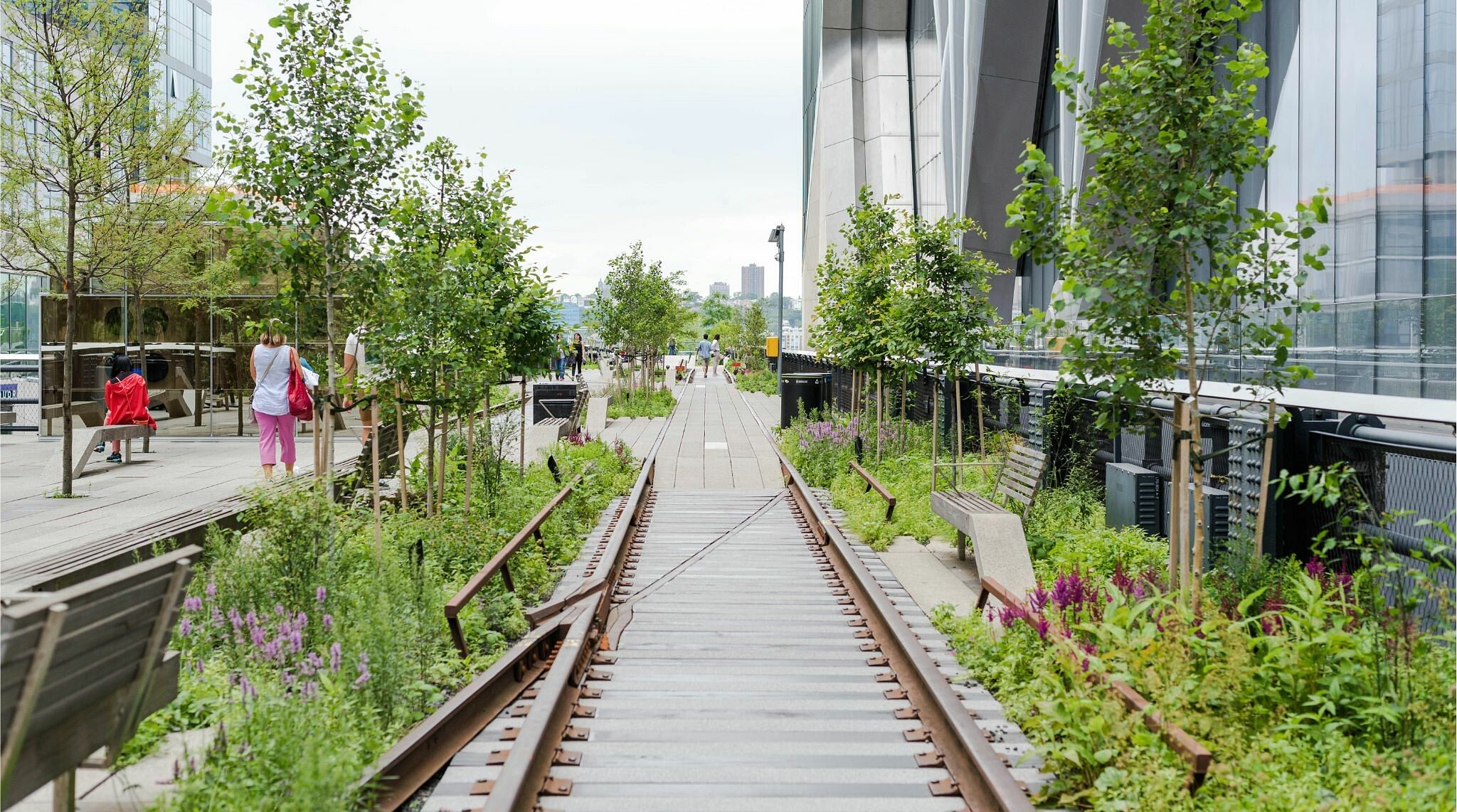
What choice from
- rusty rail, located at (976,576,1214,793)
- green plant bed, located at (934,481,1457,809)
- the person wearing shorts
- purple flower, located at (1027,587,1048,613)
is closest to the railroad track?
green plant bed, located at (934,481,1457,809)

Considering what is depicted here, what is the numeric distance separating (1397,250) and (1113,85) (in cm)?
850

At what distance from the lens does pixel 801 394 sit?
79.0 ft

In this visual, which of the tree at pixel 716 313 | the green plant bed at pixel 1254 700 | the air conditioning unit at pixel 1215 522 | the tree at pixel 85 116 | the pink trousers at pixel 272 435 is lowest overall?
Answer: the green plant bed at pixel 1254 700

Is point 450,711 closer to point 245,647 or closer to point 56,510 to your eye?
point 245,647

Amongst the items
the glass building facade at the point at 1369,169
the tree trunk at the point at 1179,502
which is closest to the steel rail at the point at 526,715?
the tree trunk at the point at 1179,502

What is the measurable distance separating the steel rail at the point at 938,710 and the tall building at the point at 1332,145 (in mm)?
3534

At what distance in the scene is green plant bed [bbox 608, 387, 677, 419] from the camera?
101 ft

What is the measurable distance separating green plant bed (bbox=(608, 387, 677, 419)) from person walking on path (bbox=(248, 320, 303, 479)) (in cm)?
1806

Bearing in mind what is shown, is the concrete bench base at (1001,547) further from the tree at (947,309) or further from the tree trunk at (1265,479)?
the tree at (947,309)

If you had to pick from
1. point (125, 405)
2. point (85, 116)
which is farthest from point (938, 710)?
point (125, 405)

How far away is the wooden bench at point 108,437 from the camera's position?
1461cm

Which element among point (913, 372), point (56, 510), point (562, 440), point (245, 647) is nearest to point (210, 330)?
point (562, 440)

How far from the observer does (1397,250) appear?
39.8ft

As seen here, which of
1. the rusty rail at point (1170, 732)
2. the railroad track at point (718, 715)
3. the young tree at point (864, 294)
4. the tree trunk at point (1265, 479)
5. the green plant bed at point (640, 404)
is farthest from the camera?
the green plant bed at point (640, 404)
